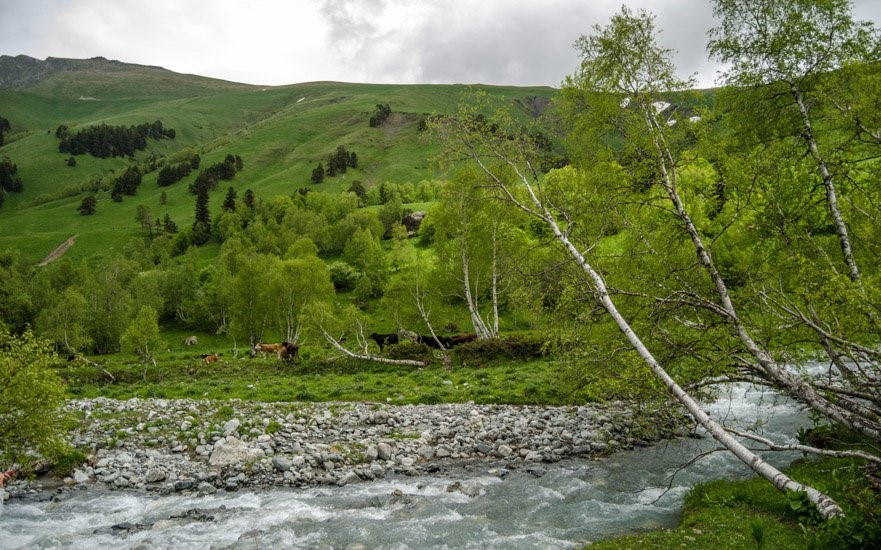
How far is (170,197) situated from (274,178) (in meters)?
39.0

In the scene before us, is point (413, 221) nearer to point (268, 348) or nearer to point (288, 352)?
point (268, 348)

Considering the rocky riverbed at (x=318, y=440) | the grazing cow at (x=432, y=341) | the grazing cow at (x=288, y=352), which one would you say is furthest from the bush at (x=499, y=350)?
the grazing cow at (x=288, y=352)

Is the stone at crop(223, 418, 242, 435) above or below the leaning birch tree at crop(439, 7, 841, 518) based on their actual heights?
below

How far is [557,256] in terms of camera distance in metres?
16.8

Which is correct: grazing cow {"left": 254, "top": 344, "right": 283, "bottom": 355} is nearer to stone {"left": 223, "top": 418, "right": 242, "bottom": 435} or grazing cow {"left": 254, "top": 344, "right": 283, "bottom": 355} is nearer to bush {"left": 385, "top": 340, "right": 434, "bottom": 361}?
bush {"left": 385, "top": 340, "right": 434, "bottom": 361}

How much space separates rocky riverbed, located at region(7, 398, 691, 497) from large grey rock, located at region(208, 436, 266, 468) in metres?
0.04

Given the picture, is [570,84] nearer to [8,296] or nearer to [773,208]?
[773,208]

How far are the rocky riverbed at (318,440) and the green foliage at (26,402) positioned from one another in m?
2.90

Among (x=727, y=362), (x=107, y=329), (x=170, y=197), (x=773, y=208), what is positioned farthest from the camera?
(x=170, y=197)

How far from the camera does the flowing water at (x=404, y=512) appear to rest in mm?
11680

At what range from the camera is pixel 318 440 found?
19.1m

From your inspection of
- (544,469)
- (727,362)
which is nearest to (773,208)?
(727,362)

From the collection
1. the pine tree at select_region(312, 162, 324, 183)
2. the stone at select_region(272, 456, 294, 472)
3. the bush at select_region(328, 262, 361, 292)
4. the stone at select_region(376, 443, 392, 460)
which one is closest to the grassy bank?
the stone at select_region(376, 443, 392, 460)

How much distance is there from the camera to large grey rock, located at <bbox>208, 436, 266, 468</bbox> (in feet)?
55.1
